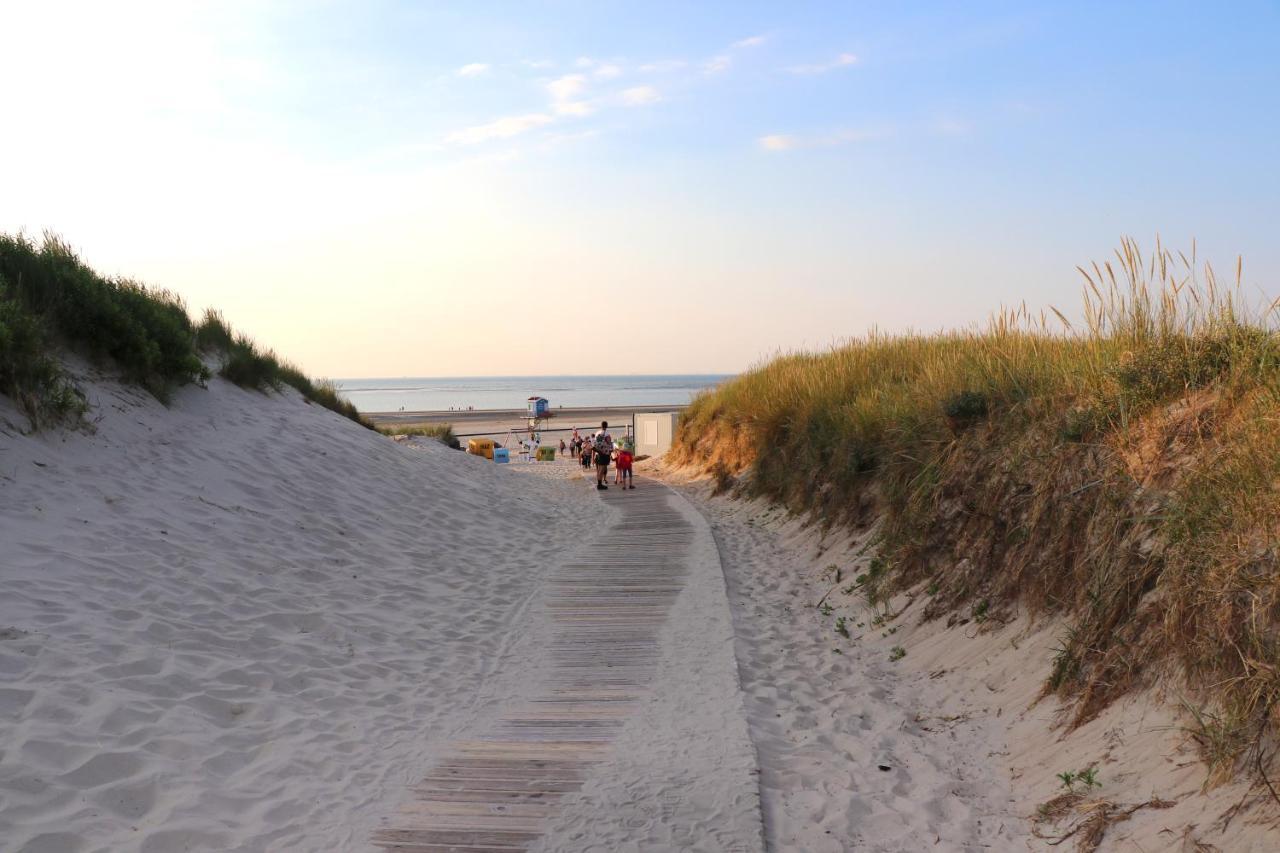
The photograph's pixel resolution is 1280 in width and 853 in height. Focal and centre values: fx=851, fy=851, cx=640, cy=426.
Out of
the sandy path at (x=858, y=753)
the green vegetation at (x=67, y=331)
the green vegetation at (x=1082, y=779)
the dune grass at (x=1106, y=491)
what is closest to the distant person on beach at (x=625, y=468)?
the dune grass at (x=1106, y=491)

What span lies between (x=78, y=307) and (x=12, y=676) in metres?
6.56

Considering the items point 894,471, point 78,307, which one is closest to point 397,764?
point 894,471

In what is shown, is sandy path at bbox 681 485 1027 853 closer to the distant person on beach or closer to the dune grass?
the dune grass

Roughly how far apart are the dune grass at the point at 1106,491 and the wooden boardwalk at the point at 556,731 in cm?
252

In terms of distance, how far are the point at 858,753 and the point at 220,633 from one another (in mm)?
4481

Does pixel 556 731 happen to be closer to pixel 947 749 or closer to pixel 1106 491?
pixel 947 749

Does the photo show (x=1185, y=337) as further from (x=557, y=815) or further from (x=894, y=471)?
(x=557, y=815)

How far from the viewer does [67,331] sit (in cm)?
967

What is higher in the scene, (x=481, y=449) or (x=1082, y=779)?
(x=481, y=449)

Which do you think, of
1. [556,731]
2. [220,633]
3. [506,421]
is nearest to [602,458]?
[220,633]

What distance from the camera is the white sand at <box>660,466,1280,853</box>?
3.57 meters

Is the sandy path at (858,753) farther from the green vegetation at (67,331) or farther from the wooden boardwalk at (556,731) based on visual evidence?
the green vegetation at (67,331)

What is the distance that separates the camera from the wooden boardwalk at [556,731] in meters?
4.05

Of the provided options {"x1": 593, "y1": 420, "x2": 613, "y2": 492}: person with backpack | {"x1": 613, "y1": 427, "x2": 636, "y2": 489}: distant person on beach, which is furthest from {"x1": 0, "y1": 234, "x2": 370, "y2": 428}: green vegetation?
{"x1": 613, "y1": 427, "x2": 636, "y2": 489}: distant person on beach
